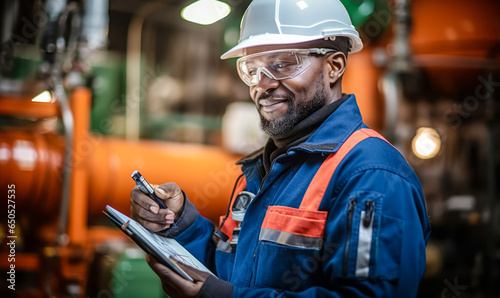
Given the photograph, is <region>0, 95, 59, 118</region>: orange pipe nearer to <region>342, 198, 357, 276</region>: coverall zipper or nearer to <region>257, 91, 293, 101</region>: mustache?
<region>257, 91, 293, 101</region>: mustache

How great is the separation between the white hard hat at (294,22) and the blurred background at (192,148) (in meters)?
1.65

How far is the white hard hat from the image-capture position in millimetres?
1354

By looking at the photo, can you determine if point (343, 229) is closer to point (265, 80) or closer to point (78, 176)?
point (265, 80)

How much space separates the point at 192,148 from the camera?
3553 millimetres

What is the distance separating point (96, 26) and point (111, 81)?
8.08ft

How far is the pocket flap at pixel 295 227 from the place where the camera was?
1.16 meters

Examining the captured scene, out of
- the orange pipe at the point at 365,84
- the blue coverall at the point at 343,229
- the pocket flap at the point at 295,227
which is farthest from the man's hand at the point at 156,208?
the orange pipe at the point at 365,84

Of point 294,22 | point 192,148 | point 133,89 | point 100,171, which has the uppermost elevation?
point 133,89

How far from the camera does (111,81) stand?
5188 millimetres

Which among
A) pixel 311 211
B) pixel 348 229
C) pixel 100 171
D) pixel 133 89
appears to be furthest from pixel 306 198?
pixel 133 89

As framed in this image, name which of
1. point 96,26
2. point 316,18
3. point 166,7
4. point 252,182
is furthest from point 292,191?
point 166,7

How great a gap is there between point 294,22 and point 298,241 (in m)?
0.64

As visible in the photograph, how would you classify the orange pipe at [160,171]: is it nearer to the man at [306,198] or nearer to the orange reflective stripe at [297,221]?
the man at [306,198]

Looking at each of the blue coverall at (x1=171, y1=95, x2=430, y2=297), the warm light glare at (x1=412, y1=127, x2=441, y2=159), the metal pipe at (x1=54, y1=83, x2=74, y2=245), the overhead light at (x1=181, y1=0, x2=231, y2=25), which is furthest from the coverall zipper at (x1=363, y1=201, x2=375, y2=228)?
the overhead light at (x1=181, y1=0, x2=231, y2=25)
